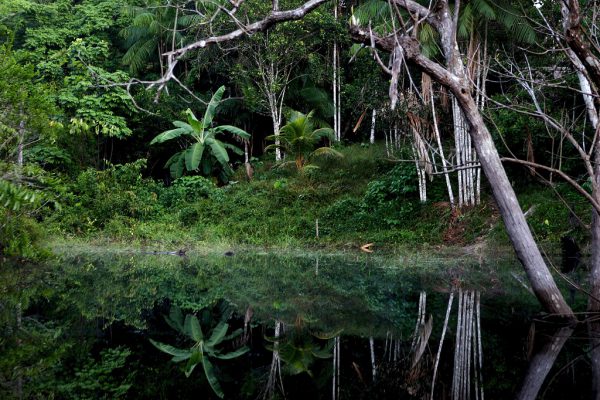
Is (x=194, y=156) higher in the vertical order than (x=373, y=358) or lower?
higher

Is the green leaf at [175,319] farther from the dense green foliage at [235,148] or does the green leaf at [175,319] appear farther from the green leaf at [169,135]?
the green leaf at [169,135]

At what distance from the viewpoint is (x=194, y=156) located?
24.0 m

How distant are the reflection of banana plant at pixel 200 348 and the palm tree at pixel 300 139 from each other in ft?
54.0

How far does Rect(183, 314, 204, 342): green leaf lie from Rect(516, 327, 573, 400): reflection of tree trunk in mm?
2955

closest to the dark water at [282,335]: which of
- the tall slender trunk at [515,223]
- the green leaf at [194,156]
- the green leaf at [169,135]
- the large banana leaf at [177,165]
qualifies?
the tall slender trunk at [515,223]

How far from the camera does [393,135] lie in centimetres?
2394

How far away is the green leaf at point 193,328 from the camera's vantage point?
241 inches

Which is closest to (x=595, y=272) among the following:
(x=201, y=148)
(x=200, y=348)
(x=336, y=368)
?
(x=336, y=368)

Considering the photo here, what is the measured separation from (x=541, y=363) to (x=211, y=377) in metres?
2.56

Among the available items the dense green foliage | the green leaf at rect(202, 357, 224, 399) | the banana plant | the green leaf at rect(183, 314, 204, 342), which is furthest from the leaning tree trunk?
the banana plant

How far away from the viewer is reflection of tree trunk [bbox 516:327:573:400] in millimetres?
4227

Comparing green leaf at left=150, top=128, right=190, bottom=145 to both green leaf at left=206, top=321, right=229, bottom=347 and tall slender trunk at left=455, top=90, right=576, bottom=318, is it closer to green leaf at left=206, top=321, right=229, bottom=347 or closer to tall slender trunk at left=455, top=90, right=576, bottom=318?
green leaf at left=206, top=321, right=229, bottom=347

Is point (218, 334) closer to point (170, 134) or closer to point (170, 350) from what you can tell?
point (170, 350)

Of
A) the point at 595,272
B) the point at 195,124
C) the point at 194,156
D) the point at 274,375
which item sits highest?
the point at 195,124
